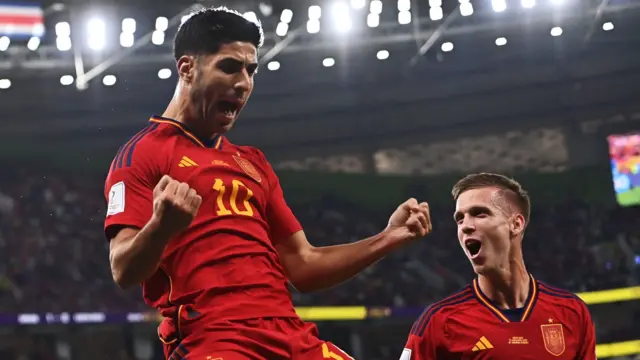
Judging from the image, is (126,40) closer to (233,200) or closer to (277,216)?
(277,216)

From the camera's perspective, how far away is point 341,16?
15.9m

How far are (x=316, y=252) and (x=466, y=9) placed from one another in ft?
45.0

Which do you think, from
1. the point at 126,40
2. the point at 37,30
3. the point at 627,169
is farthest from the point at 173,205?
the point at 627,169

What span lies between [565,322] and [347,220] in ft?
43.2

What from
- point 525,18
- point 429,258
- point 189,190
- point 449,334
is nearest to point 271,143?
point 429,258

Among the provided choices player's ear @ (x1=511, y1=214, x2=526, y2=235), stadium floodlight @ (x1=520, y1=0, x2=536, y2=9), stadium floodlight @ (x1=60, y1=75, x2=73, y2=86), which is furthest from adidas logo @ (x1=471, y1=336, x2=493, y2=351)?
stadium floodlight @ (x1=520, y1=0, x2=536, y2=9)

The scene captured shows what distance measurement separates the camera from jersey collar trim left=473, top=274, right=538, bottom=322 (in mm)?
4055

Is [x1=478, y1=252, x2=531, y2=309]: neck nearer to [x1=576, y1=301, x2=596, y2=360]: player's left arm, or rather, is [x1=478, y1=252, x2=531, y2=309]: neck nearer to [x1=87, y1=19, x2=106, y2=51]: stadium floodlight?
[x1=576, y1=301, x2=596, y2=360]: player's left arm

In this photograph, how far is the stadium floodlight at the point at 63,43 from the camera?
14.8 metres

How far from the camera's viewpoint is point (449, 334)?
158 inches

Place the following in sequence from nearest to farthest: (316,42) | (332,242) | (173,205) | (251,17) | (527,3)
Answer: (173,205)
(251,17)
(527,3)
(316,42)
(332,242)

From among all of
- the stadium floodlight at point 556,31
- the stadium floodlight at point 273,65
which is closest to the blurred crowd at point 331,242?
the stadium floodlight at point 273,65

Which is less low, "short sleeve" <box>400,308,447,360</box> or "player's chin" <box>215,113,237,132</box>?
"player's chin" <box>215,113,237,132</box>

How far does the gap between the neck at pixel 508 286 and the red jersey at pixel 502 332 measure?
0.04 m
